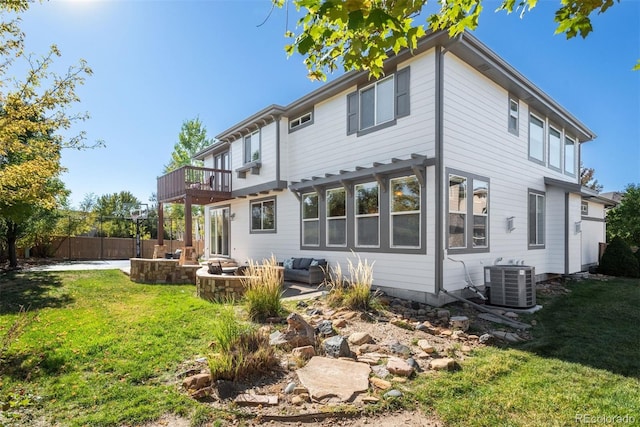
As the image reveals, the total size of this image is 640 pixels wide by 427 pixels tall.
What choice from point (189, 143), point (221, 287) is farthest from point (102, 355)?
point (189, 143)

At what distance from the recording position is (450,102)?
7477mm

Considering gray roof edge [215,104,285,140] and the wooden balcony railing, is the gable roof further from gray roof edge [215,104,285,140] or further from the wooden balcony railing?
the wooden balcony railing

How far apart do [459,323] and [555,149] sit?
31.0ft

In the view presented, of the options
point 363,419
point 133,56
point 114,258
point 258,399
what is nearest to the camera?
point 363,419

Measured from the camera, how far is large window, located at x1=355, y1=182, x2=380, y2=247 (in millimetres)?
8500

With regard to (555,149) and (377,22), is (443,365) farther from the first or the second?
(555,149)

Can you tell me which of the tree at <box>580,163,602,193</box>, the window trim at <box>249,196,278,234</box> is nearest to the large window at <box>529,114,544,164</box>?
the window trim at <box>249,196,278,234</box>

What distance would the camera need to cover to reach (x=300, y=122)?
11.3 metres

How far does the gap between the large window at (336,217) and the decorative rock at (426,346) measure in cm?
467

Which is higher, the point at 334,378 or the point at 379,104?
the point at 379,104

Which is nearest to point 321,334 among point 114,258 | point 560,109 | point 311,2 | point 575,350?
point 575,350

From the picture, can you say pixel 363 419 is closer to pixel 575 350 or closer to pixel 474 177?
pixel 575 350

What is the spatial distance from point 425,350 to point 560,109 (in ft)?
33.6

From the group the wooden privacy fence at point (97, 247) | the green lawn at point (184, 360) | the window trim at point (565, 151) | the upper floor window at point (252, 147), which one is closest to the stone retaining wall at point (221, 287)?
the green lawn at point (184, 360)
